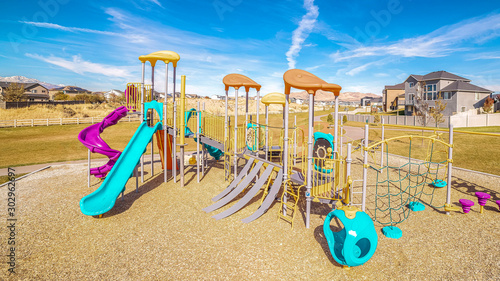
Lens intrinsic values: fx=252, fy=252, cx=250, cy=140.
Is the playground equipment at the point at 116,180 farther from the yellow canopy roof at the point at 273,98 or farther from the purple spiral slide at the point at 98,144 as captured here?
the yellow canopy roof at the point at 273,98

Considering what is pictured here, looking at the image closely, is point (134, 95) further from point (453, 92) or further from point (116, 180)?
point (453, 92)

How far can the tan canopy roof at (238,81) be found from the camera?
9867 mm

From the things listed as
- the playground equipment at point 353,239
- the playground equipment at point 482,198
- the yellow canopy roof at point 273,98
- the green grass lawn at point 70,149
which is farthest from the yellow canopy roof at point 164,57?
the playground equipment at point 482,198

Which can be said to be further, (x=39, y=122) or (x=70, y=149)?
(x=39, y=122)

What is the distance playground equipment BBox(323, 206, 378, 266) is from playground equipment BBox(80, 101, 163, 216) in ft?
20.3

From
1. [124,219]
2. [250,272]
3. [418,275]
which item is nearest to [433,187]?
[418,275]

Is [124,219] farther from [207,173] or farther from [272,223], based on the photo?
[207,173]

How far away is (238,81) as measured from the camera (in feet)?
32.5

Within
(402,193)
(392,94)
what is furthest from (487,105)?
(402,193)

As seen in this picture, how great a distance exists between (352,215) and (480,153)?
668 inches

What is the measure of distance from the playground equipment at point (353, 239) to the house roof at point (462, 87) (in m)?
46.0

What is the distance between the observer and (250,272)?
4.88 meters

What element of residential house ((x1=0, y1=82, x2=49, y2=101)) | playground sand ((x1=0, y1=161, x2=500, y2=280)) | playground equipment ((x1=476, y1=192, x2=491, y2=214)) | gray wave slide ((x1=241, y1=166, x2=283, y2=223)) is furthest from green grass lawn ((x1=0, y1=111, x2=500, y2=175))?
residential house ((x1=0, y1=82, x2=49, y2=101))

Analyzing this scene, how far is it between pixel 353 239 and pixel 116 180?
690 cm
